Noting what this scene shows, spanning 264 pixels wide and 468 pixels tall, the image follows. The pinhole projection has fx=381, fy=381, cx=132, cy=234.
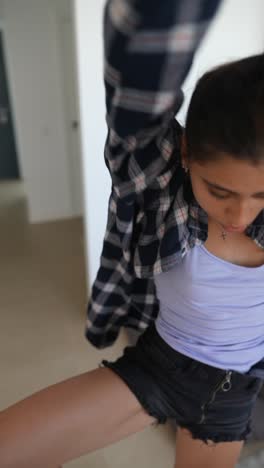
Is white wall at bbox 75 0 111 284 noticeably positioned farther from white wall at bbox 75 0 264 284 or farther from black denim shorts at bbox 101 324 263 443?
black denim shorts at bbox 101 324 263 443

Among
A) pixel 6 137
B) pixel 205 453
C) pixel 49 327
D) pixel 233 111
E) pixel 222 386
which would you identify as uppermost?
pixel 233 111

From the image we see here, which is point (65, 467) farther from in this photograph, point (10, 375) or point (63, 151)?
point (63, 151)

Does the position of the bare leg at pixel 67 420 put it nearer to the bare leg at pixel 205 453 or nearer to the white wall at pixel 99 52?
the bare leg at pixel 205 453

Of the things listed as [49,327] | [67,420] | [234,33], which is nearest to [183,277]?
[67,420]

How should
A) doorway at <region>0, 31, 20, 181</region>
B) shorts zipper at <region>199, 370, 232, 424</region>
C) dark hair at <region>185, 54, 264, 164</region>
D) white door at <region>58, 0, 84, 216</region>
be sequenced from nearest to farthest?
dark hair at <region>185, 54, 264, 164</region>, shorts zipper at <region>199, 370, 232, 424</region>, white door at <region>58, 0, 84, 216</region>, doorway at <region>0, 31, 20, 181</region>

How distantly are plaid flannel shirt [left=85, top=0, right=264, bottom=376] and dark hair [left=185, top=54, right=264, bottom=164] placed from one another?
4 centimetres

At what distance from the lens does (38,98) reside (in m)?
3.11

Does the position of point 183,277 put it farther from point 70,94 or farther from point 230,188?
point 70,94

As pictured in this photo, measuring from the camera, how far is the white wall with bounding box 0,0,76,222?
9.75 ft

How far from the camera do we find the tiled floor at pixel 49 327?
1.42 metres

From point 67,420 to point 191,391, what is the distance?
9.0 inches

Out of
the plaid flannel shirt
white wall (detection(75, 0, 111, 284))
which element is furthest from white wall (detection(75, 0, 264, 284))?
the plaid flannel shirt

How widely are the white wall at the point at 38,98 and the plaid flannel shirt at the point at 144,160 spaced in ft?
8.63

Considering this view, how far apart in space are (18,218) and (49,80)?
1283 millimetres
